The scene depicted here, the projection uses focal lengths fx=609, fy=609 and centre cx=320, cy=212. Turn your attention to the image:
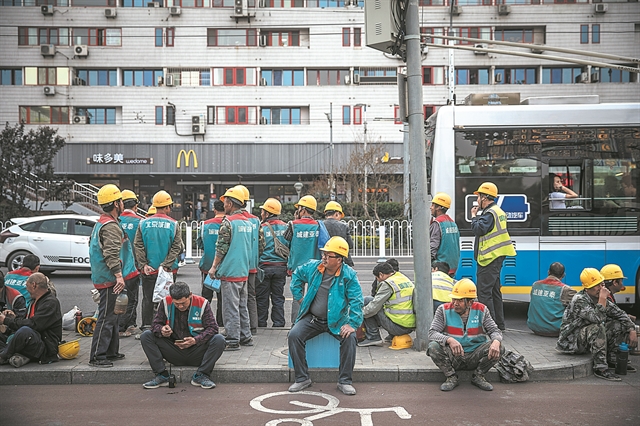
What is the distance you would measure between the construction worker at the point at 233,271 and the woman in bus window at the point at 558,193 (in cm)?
512

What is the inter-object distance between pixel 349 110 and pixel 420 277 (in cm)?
3600

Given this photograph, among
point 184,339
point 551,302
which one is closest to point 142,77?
point 551,302

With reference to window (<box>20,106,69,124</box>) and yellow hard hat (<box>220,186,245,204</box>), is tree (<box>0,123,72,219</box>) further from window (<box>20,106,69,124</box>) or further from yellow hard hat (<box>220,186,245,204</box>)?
yellow hard hat (<box>220,186,245,204</box>)

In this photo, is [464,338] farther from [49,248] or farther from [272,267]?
[49,248]

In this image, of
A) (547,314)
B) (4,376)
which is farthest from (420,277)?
(4,376)

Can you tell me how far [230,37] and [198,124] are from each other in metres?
6.47

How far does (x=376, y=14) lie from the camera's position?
→ 25.1 feet

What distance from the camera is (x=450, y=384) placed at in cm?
638

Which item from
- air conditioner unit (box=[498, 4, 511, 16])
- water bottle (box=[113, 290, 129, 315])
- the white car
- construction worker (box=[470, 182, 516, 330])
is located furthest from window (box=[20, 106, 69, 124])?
construction worker (box=[470, 182, 516, 330])

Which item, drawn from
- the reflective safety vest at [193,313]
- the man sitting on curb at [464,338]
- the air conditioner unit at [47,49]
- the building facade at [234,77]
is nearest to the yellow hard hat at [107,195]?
the reflective safety vest at [193,313]

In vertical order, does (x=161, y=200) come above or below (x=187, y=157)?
below

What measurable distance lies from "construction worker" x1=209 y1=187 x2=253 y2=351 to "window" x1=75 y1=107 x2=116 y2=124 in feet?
125

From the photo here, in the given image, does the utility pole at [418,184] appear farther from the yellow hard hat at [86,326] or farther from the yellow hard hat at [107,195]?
the yellow hard hat at [86,326]

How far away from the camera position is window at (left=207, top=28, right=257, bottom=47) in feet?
139
